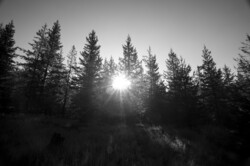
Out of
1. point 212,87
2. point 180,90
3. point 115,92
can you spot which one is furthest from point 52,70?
point 212,87

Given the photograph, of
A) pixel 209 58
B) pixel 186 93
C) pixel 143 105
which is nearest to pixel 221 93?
pixel 209 58

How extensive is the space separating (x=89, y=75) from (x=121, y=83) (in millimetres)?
6025

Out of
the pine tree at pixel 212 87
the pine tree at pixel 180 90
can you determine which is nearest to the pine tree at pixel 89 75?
the pine tree at pixel 180 90

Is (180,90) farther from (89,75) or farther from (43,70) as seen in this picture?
(43,70)

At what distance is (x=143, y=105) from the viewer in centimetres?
1886

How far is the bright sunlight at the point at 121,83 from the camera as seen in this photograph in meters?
19.6

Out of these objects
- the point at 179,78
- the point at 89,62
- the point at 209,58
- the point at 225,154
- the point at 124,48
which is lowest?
the point at 225,154

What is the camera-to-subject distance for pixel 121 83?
20250 mm

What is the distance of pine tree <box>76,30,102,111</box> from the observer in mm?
14671

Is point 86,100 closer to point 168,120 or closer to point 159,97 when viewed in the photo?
point 159,97

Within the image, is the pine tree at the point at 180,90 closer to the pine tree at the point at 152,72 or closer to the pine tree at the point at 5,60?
the pine tree at the point at 152,72

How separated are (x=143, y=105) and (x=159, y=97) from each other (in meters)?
2.86

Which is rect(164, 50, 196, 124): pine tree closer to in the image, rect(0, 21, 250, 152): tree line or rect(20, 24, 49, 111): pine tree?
rect(0, 21, 250, 152): tree line

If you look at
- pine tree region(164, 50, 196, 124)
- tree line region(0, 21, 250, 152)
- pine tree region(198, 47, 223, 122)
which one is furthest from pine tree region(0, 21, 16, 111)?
pine tree region(198, 47, 223, 122)
